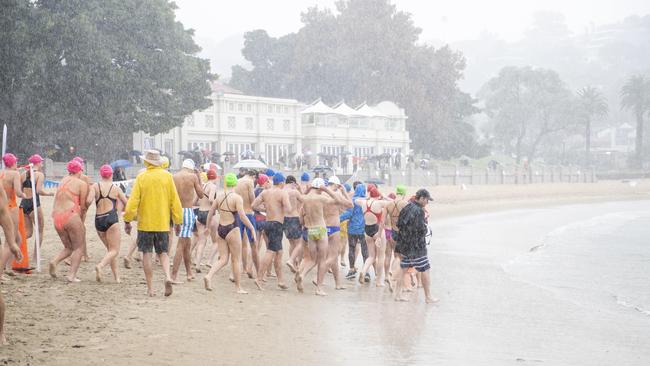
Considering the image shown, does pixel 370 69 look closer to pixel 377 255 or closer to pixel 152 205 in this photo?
pixel 377 255

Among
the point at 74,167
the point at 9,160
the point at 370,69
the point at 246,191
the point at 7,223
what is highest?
the point at 370,69

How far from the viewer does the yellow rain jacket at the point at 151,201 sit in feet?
33.6

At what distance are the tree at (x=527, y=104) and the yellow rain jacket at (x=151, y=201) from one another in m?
102

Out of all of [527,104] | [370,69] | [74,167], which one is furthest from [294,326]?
[527,104]

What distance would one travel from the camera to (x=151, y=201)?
10.2 m

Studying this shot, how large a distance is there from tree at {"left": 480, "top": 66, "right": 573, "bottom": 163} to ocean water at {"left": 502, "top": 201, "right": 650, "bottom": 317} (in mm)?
76959

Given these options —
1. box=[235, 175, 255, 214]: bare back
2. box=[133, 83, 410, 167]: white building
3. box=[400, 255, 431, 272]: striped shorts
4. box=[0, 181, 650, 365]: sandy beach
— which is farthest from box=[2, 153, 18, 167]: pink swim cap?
box=[133, 83, 410, 167]: white building

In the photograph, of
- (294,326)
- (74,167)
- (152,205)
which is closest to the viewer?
(294,326)

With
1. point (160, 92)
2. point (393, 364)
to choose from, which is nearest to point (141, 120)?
point (160, 92)

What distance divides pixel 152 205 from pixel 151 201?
5 centimetres

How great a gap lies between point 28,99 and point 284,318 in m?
30.6

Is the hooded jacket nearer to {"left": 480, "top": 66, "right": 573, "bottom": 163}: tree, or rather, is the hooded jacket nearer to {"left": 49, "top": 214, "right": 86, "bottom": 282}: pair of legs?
{"left": 49, "top": 214, "right": 86, "bottom": 282}: pair of legs

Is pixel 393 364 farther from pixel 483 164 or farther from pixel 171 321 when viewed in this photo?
pixel 483 164

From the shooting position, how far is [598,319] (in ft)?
39.3
